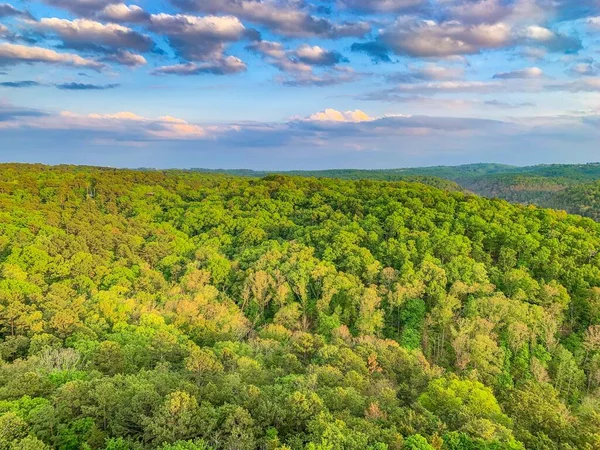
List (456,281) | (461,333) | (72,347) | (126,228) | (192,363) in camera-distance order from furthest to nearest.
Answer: (126,228) < (456,281) < (461,333) < (72,347) < (192,363)

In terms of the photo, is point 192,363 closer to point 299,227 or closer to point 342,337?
point 342,337

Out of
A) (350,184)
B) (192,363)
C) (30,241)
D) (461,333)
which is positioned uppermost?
(350,184)

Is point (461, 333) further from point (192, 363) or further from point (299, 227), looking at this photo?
point (299, 227)

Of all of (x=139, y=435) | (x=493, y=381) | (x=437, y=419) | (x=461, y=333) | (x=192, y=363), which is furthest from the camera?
(x=461, y=333)

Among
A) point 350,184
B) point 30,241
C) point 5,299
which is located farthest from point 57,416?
point 350,184

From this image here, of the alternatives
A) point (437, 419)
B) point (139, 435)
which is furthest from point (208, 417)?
point (437, 419)

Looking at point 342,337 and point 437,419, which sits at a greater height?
point 437,419

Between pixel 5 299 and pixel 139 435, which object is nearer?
pixel 139 435
